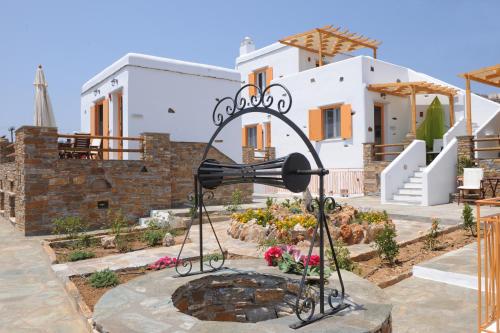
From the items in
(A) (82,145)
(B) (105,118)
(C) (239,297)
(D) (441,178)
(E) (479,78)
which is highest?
(E) (479,78)

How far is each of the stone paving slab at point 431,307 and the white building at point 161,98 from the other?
1057 centimetres

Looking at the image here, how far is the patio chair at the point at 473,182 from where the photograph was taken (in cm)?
1209

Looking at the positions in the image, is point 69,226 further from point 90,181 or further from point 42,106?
point 42,106

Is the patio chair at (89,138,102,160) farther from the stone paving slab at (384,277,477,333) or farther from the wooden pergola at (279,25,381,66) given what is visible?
the wooden pergola at (279,25,381,66)

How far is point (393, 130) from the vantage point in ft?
59.8

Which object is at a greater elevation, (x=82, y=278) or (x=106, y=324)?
(x=106, y=324)

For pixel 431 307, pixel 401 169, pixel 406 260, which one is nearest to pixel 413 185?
pixel 401 169

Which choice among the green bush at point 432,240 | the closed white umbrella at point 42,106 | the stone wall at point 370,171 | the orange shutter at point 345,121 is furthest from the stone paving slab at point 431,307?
the orange shutter at point 345,121

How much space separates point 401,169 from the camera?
46.4 ft

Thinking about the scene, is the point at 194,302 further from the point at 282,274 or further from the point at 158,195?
the point at 158,195

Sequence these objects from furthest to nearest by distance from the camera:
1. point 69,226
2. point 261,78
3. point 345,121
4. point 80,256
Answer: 1. point 261,78
2. point 345,121
3. point 69,226
4. point 80,256

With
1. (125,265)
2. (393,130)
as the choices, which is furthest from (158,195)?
(393,130)

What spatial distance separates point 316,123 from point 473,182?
7750mm

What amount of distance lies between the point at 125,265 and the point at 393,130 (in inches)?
605
